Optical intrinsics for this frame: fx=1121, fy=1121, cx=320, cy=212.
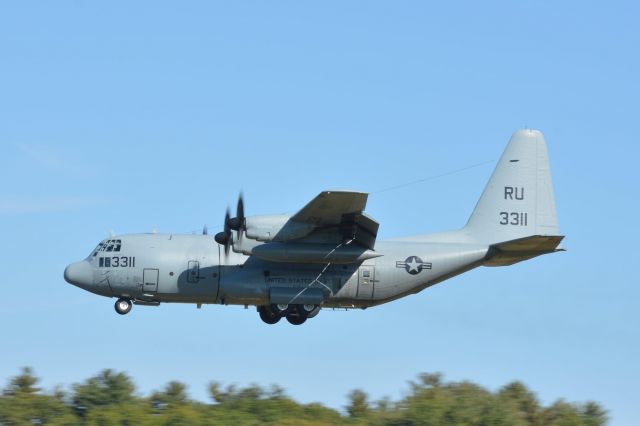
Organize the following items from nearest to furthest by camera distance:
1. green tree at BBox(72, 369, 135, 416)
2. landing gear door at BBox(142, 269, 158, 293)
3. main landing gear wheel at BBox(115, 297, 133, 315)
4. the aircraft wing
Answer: the aircraft wing < landing gear door at BBox(142, 269, 158, 293) < main landing gear wheel at BBox(115, 297, 133, 315) < green tree at BBox(72, 369, 135, 416)

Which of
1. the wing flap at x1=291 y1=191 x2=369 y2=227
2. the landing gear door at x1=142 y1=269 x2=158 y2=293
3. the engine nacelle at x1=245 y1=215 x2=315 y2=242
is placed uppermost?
the wing flap at x1=291 y1=191 x2=369 y2=227

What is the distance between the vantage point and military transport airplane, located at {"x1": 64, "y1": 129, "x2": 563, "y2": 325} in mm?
28438

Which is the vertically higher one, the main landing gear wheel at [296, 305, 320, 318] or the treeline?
the main landing gear wheel at [296, 305, 320, 318]

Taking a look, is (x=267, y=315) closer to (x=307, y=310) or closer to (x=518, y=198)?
(x=307, y=310)

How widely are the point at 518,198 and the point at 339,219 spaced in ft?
20.8

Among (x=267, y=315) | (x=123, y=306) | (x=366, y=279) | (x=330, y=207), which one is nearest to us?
(x=330, y=207)

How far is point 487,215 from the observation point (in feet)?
103

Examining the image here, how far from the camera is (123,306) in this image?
2984 centimetres

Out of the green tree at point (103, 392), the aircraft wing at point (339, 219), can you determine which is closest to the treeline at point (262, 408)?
the green tree at point (103, 392)

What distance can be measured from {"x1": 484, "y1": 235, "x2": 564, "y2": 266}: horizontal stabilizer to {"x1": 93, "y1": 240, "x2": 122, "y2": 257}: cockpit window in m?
9.95

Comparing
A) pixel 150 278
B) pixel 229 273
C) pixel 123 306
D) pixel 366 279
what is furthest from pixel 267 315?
pixel 123 306

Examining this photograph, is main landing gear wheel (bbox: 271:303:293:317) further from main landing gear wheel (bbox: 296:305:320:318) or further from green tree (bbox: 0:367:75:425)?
green tree (bbox: 0:367:75:425)

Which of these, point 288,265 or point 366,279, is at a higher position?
point 288,265

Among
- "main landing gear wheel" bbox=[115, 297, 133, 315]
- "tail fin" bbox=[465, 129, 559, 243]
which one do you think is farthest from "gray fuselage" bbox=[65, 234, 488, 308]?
"tail fin" bbox=[465, 129, 559, 243]
